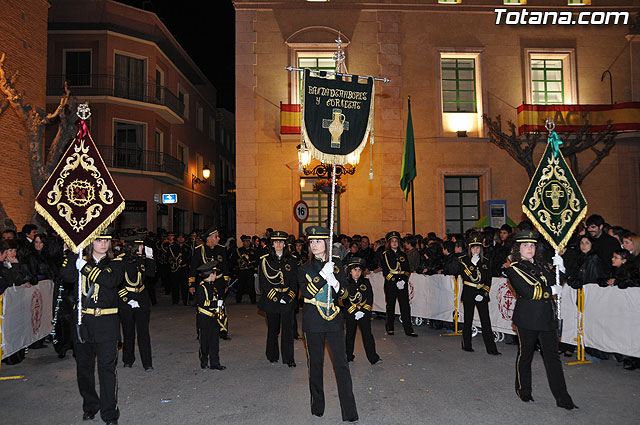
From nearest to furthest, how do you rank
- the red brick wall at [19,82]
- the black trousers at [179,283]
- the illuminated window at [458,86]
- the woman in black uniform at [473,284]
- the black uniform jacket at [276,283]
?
the black uniform jacket at [276,283] < the woman in black uniform at [473,284] < the black trousers at [179,283] < the red brick wall at [19,82] < the illuminated window at [458,86]

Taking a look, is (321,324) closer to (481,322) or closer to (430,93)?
(481,322)

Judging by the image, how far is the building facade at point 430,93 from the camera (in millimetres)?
20875

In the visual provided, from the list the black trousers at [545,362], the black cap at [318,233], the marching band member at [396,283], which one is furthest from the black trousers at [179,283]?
the black trousers at [545,362]

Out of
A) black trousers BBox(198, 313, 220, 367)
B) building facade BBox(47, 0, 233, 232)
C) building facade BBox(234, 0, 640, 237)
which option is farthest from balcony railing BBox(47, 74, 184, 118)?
black trousers BBox(198, 313, 220, 367)

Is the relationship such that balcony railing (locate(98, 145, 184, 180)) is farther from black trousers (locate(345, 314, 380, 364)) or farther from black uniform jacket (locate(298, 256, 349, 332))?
black uniform jacket (locate(298, 256, 349, 332))

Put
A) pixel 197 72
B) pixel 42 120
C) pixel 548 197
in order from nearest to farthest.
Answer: pixel 548 197 → pixel 42 120 → pixel 197 72

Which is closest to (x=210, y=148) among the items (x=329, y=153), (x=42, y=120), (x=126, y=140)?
(x=126, y=140)

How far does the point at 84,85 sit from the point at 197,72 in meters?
9.78

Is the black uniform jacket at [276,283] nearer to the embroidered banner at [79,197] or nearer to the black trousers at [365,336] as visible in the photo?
the black trousers at [365,336]

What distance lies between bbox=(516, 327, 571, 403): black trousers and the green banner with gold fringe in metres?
1.82

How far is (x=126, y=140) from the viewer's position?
29.2m

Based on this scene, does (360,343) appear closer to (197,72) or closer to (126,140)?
(126,140)

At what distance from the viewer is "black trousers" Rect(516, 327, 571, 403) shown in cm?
633

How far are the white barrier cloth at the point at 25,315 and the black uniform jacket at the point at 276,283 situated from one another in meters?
3.96
